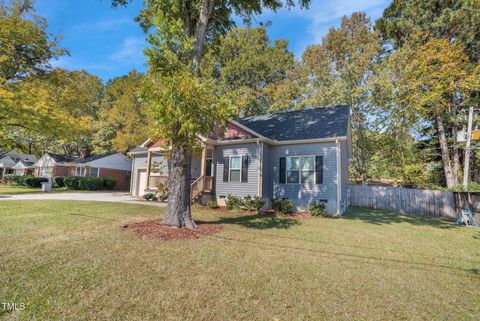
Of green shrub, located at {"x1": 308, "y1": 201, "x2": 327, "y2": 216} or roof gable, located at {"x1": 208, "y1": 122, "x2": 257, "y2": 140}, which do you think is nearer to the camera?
green shrub, located at {"x1": 308, "y1": 201, "x2": 327, "y2": 216}

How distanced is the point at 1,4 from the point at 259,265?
25.0 m

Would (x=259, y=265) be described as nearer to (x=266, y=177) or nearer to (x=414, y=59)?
(x=266, y=177)

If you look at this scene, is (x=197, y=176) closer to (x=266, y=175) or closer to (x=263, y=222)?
(x=266, y=175)

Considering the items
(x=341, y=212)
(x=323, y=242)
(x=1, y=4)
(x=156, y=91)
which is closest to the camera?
(x=156, y=91)

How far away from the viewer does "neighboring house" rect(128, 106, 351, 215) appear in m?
13.1

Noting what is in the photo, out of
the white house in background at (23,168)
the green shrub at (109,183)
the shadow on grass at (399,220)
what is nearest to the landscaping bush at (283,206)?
the shadow on grass at (399,220)

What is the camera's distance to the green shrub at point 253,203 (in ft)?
42.3

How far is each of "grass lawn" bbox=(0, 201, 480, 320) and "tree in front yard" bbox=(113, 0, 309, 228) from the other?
2160 mm

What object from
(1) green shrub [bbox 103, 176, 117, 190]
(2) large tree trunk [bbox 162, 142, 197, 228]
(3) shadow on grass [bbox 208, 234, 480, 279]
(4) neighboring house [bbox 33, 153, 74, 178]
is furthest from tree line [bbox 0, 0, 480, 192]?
(3) shadow on grass [bbox 208, 234, 480, 279]

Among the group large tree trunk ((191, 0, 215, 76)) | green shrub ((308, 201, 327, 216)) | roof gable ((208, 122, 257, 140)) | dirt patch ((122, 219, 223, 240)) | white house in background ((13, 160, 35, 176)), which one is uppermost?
large tree trunk ((191, 0, 215, 76))

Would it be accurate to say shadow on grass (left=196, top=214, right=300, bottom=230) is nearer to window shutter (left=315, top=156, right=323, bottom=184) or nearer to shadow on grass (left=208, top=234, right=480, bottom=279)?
shadow on grass (left=208, top=234, right=480, bottom=279)

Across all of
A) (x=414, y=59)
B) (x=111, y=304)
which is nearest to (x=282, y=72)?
(x=414, y=59)

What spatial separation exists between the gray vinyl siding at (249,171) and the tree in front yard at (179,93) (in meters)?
6.13

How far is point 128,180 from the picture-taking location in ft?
106
